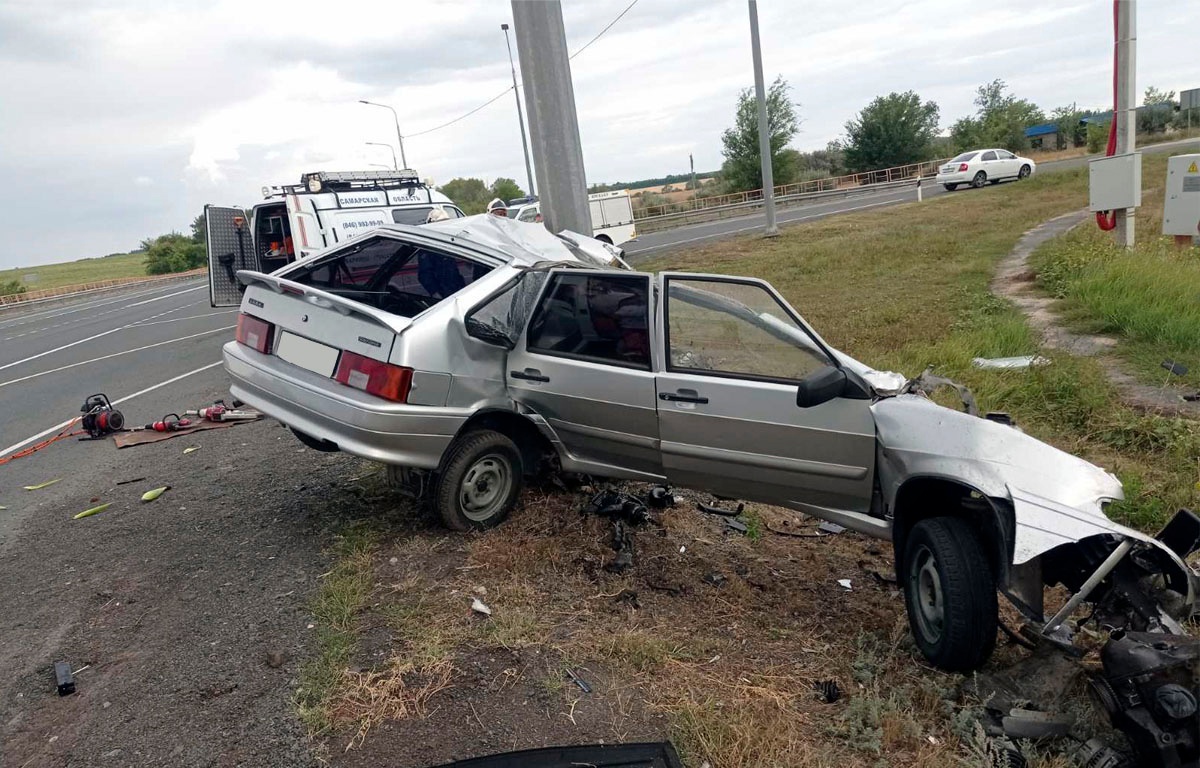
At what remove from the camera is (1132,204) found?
433 inches

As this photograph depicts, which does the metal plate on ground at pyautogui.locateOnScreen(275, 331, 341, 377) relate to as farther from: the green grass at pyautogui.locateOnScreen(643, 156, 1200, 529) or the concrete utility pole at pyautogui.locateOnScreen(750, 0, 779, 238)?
the concrete utility pole at pyautogui.locateOnScreen(750, 0, 779, 238)

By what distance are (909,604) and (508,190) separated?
66846 mm

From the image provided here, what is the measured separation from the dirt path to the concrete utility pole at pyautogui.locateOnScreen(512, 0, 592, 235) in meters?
4.70

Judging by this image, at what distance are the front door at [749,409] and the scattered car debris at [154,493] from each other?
3612 millimetres

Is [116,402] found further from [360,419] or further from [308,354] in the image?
[360,419]

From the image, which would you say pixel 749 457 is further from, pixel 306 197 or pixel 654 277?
pixel 306 197

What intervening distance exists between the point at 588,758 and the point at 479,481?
2007 millimetres

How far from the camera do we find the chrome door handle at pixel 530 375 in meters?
4.49

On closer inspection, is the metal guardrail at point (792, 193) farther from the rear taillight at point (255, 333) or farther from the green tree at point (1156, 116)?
the rear taillight at point (255, 333)

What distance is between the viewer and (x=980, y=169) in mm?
32031

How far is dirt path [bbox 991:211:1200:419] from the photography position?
6082 mm

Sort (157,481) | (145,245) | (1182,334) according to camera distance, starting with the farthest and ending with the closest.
Answer: (145,245)
(1182,334)
(157,481)

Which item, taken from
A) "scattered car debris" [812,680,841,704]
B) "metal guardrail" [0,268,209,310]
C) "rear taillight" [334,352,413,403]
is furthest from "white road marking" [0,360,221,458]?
"metal guardrail" [0,268,209,310]

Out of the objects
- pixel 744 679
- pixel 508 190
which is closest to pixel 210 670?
pixel 744 679
